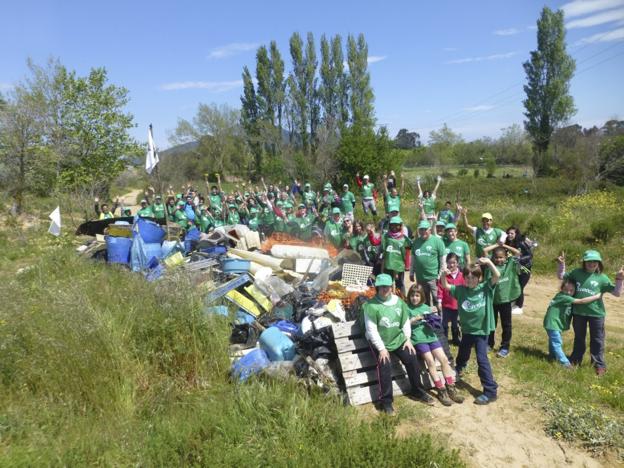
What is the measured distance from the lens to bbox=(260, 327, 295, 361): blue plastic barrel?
17.2ft

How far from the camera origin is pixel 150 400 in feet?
14.6

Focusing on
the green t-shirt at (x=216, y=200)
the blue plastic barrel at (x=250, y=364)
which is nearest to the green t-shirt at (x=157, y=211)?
the green t-shirt at (x=216, y=200)

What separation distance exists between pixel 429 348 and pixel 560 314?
2054 mm

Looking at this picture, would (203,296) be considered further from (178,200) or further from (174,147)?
(174,147)

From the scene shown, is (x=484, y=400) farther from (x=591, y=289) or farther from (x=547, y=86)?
(x=547, y=86)

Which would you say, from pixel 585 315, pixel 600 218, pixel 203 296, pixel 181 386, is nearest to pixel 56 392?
pixel 181 386

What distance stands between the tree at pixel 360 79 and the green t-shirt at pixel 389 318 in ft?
110

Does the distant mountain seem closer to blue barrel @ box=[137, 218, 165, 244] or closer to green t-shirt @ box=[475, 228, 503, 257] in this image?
blue barrel @ box=[137, 218, 165, 244]

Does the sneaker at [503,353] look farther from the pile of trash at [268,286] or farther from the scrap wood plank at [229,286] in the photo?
the scrap wood plank at [229,286]

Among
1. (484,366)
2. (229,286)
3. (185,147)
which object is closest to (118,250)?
(229,286)

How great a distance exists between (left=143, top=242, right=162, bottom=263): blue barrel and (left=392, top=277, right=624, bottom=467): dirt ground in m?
6.70

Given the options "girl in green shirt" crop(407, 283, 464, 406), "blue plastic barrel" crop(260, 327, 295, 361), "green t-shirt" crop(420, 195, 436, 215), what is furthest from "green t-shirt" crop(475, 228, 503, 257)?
"green t-shirt" crop(420, 195, 436, 215)

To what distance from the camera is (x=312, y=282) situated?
24.4ft

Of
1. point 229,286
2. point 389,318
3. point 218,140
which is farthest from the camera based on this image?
point 218,140
